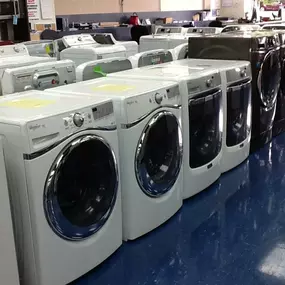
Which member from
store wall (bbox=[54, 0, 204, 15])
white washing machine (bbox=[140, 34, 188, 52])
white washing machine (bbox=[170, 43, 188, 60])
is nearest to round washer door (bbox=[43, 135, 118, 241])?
white washing machine (bbox=[170, 43, 188, 60])

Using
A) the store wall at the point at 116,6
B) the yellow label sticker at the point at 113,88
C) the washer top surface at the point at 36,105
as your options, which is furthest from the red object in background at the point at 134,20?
the washer top surface at the point at 36,105

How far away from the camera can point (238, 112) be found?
4035 millimetres

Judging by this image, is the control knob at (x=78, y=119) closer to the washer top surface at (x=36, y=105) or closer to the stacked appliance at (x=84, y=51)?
the washer top surface at (x=36, y=105)

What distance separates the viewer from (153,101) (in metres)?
2.87

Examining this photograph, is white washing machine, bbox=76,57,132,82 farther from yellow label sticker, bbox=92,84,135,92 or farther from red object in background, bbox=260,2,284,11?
red object in background, bbox=260,2,284,11

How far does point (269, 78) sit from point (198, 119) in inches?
57.0

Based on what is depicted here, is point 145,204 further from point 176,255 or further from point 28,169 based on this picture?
point 28,169

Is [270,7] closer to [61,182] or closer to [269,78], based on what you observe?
[269,78]

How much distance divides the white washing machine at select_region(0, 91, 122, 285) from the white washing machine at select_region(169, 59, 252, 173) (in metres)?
1.53

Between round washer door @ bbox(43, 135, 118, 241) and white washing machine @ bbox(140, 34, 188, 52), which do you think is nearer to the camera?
round washer door @ bbox(43, 135, 118, 241)

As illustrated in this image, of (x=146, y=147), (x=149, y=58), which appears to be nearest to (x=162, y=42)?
(x=149, y=58)

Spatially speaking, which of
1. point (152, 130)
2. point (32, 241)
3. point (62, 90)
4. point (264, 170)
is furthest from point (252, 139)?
point (32, 241)

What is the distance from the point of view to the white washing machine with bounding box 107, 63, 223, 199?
131 inches

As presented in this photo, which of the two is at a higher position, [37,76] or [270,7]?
[270,7]
